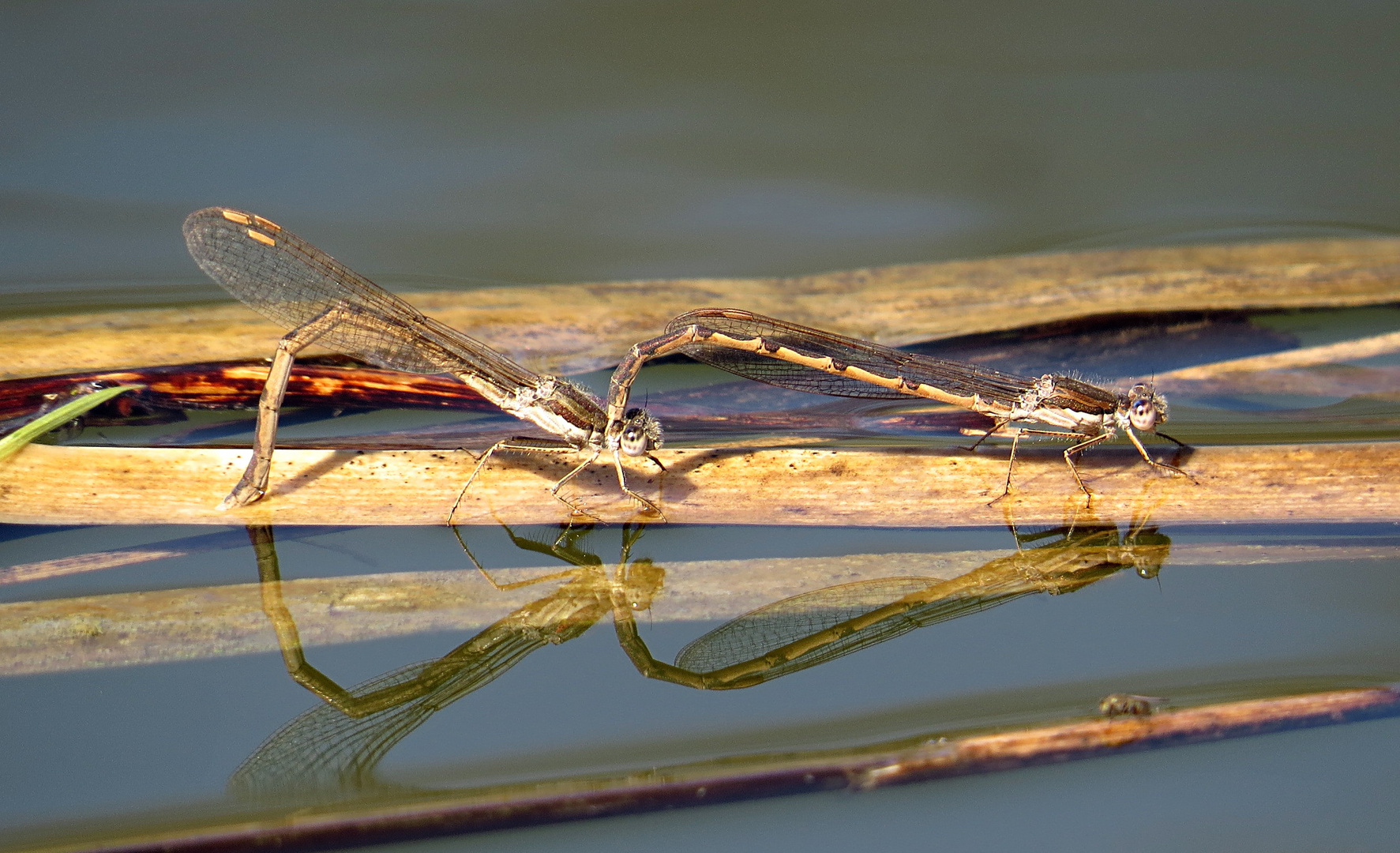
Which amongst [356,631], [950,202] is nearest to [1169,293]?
[950,202]

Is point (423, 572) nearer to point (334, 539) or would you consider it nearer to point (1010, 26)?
point (334, 539)

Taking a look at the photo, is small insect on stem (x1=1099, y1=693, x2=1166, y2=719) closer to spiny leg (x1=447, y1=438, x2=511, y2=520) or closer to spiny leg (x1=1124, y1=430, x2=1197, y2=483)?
spiny leg (x1=1124, y1=430, x2=1197, y2=483)

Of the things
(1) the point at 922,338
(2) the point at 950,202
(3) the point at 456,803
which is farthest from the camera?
(2) the point at 950,202

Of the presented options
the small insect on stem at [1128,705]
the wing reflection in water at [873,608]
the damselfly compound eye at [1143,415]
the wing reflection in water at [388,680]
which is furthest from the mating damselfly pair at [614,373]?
the small insect on stem at [1128,705]

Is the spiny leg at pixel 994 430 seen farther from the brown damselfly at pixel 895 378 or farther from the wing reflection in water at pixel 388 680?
the wing reflection in water at pixel 388 680

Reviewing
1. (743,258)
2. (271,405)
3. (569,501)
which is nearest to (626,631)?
(569,501)

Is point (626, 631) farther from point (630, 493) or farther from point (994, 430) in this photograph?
point (994, 430)

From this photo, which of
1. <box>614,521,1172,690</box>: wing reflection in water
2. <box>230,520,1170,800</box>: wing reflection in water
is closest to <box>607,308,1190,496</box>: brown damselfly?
<box>614,521,1172,690</box>: wing reflection in water
